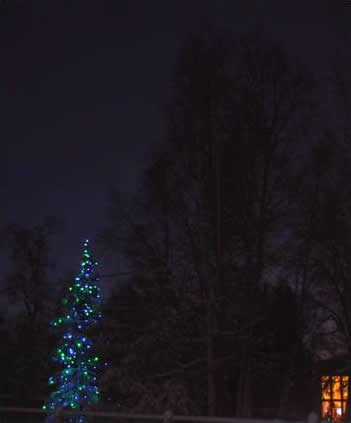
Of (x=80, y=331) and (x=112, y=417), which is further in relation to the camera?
(x=80, y=331)

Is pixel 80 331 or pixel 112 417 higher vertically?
pixel 80 331

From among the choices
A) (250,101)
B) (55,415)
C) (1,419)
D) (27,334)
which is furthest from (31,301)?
(55,415)

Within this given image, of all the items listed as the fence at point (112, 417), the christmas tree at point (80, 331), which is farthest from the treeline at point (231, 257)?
the fence at point (112, 417)

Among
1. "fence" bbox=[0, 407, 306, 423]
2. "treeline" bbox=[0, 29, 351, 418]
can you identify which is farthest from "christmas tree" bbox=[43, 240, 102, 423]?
"fence" bbox=[0, 407, 306, 423]

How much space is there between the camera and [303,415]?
817 inches

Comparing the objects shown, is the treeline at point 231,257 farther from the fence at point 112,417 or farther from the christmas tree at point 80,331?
Result: the fence at point 112,417

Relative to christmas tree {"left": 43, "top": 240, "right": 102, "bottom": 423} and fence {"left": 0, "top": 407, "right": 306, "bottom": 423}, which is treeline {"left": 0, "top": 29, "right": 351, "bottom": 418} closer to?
christmas tree {"left": 43, "top": 240, "right": 102, "bottom": 423}

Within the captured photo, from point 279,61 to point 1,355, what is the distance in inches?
696

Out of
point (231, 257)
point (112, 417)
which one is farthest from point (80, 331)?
point (112, 417)

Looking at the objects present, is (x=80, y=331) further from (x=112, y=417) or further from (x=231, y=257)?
(x=112, y=417)

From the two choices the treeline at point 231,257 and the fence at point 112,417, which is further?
the treeline at point 231,257

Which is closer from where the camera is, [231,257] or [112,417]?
[112,417]

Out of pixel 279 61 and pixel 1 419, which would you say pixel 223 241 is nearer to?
pixel 279 61

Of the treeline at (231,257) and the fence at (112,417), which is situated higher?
the treeline at (231,257)
